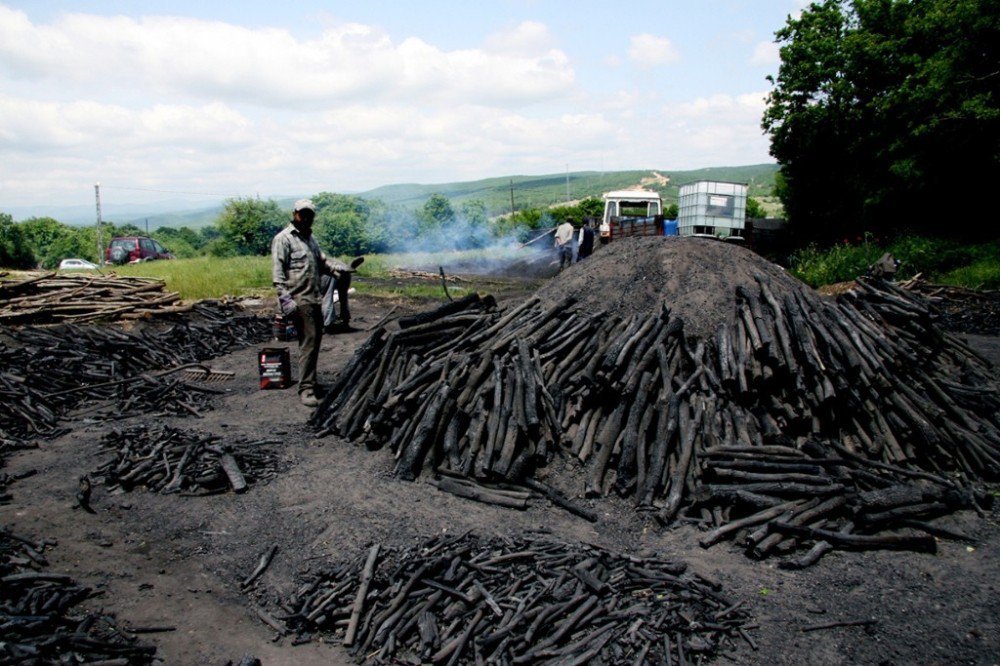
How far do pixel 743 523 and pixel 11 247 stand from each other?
37.8m

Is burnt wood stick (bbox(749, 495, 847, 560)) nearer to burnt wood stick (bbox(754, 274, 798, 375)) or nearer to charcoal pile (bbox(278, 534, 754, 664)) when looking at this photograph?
charcoal pile (bbox(278, 534, 754, 664))

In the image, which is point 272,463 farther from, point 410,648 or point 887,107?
point 887,107

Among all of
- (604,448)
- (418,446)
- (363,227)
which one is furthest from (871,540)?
(363,227)

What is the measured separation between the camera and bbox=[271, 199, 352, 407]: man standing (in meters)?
8.85

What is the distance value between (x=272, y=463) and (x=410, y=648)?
3307 millimetres

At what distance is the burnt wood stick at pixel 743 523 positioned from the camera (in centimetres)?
517

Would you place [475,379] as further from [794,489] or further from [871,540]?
[871,540]

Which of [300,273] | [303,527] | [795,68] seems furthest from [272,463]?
[795,68]

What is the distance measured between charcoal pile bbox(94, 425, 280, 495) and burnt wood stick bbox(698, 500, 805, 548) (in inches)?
162

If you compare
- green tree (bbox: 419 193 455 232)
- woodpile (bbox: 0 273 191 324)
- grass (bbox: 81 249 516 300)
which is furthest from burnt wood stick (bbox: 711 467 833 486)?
green tree (bbox: 419 193 455 232)

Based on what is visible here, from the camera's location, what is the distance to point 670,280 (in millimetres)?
7758

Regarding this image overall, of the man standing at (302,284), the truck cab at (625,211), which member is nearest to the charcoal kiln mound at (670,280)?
the man standing at (302,284)

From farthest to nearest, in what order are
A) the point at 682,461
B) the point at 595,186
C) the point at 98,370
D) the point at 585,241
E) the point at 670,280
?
the point at 595,186, the point at 585,241, the point at 98,370, the point at 670,280, the point at 682,461

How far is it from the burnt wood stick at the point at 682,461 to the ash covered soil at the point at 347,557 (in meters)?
0.17
